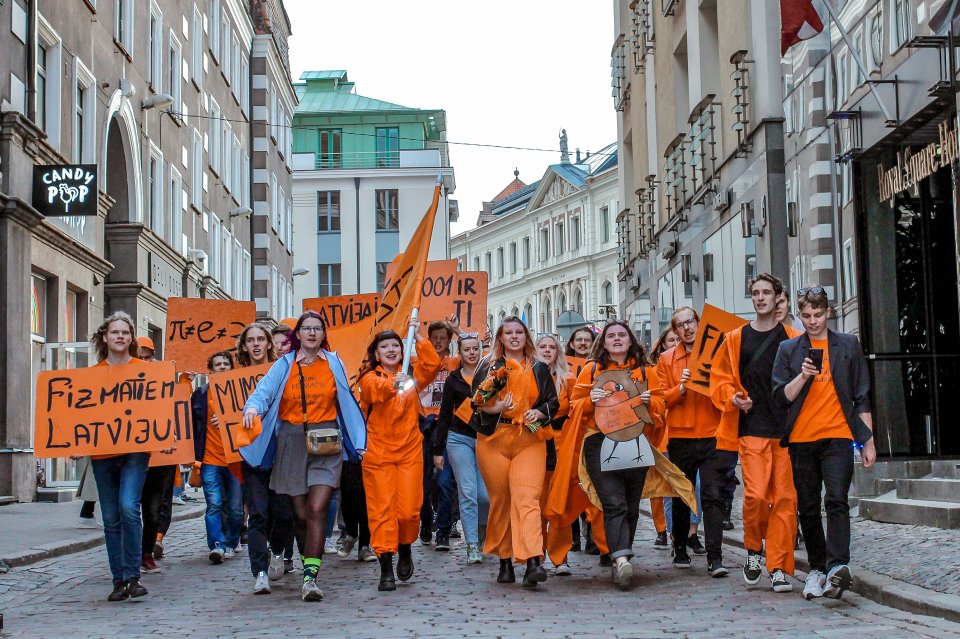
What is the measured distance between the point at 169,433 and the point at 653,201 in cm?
2014

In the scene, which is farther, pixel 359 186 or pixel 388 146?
pixel 388 146

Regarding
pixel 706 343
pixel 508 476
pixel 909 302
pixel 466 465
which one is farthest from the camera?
pixel 909 302

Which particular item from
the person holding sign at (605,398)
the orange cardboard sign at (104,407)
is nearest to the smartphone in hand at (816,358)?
the person holding sign at (605,398)

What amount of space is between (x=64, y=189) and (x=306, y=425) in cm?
1121

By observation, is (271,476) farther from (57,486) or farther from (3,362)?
(57,486)

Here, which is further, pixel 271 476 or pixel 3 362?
pixel 3 362

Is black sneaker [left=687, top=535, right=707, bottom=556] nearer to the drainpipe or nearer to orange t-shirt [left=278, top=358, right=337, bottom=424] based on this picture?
orange t-shirt [left=278, top=358, right=337, bottom=424]

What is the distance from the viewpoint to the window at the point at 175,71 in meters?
31.2

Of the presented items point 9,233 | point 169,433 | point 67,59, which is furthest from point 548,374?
point 67,59

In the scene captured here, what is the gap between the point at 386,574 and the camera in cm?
973

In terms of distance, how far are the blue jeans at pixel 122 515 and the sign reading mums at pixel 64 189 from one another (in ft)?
34.7

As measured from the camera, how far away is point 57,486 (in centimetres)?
2077

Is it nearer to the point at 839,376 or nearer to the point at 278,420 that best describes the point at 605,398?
the point at 839,376

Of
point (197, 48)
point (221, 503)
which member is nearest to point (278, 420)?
point (221, 503)
